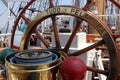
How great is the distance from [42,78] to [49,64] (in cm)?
8

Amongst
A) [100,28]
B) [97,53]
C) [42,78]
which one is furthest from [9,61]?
[97,53]

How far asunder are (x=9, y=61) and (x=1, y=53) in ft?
1.15

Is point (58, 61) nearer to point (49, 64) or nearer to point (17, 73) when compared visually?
point (49, 64)

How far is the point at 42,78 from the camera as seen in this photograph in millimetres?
1231

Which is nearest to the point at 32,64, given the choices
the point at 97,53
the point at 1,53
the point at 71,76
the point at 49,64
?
the point at 49,64

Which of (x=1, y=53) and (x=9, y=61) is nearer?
(x=9, y=61)

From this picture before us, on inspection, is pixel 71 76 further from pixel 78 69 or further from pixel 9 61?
pixel 9 61

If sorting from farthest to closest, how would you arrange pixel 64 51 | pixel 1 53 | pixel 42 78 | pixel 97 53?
pixel 97 53
pixel 1 53
pixel 64 51
pixel 42 78

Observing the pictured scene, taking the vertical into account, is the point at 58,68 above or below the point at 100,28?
below

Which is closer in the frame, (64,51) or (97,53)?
(64,51)

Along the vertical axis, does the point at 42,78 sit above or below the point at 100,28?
below

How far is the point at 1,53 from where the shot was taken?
1651mm

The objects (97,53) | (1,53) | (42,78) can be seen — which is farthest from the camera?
(97,53)

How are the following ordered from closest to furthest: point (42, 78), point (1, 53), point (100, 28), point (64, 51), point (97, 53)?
point (42, 78)
point (100, 28)
point (64, 51)
point (1, 53)
point (97, 53)
